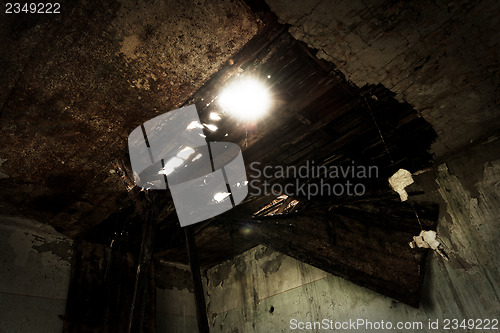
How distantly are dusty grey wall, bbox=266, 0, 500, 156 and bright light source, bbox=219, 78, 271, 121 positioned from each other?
49cm

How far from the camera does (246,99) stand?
7.15ft

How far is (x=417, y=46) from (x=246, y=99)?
1318 millimetres

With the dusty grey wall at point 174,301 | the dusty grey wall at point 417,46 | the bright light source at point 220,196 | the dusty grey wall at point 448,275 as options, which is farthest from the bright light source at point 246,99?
the dusty grey wall at point 174,301

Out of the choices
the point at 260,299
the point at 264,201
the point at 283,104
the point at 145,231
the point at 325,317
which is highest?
the point at 283,104

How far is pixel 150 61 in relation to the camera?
1947mm

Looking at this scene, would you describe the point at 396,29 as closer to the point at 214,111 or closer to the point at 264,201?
the point at 214,111

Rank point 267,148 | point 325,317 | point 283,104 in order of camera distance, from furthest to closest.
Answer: point 325,317
point 267,148
point 283,104

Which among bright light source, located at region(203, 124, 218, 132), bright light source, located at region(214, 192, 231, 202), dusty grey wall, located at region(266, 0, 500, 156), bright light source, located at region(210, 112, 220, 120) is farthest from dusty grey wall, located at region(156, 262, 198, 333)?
dusty grey wall, located at region(266, 0, 500, 156)

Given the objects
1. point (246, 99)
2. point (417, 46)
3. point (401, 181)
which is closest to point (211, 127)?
point (246, 99)

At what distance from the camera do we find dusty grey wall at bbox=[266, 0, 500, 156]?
1.67 metres

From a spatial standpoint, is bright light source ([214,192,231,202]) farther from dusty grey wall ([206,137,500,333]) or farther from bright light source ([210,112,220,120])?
dusty grey wall ([206,137,500,333])

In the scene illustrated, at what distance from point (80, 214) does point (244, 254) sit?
2.44 metres

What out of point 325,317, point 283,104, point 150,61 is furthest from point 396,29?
point 325,317

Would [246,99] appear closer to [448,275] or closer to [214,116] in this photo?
[214,116]
